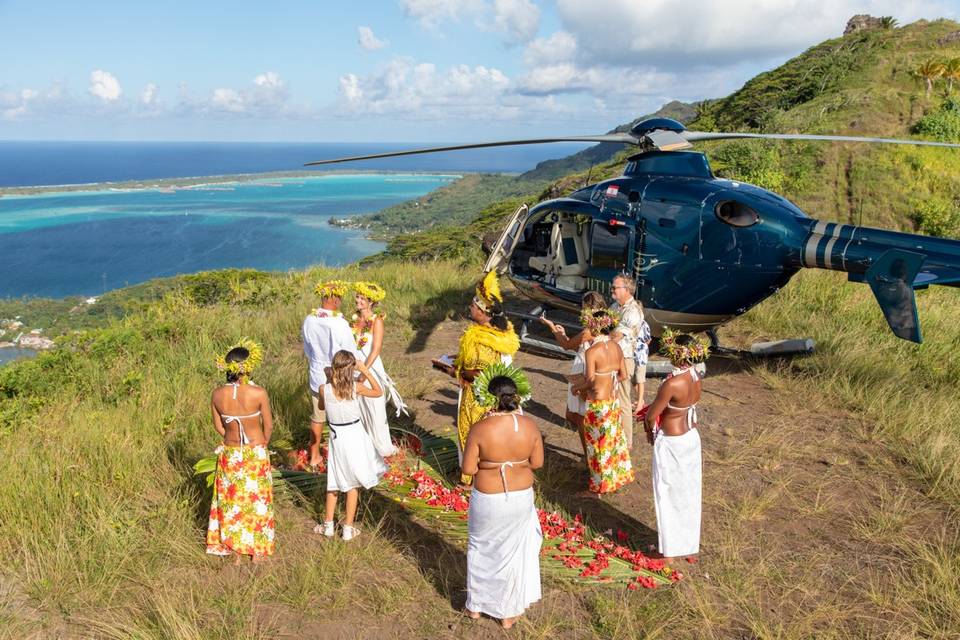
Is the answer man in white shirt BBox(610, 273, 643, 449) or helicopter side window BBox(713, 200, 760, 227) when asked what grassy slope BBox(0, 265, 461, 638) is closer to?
man in white shirt BBox(610, 273, 643, 449)

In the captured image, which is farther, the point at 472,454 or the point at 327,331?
the point at 327,331

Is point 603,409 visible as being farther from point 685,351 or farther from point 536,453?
point 536,453

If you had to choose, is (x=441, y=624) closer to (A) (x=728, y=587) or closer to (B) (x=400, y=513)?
(B) (x=400, y=513)

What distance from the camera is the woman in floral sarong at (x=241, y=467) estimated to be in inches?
194

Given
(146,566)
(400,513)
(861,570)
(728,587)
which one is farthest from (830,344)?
(146,566)

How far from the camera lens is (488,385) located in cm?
419

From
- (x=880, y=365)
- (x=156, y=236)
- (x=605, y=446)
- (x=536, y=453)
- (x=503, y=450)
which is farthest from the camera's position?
(x=156, y=236)

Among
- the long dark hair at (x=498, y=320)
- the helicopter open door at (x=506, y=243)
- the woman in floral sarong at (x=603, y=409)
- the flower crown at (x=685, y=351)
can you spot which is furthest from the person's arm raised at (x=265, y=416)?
the helicopter open door at (x=506, y=243)

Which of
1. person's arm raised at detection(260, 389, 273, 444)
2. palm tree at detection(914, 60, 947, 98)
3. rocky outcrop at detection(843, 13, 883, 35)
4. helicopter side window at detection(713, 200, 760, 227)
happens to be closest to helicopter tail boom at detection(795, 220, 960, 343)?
helicopter side window at detection(713, 200, 760, 227)

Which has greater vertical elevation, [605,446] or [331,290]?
[331,290]

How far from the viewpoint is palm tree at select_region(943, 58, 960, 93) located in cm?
2498

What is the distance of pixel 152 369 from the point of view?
9.50 metres

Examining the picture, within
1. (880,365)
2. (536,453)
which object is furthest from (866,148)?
(536,453)

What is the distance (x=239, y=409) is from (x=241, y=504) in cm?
80
